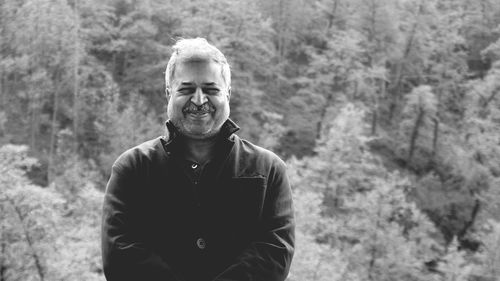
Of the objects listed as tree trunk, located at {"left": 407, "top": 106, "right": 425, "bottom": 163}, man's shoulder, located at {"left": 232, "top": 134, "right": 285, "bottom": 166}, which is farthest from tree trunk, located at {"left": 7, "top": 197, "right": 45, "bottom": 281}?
tree trunk, located at {"left": 407, "top": 106, "right": 425, "bottom": 163}

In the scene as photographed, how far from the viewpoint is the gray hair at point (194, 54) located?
96.3 inches

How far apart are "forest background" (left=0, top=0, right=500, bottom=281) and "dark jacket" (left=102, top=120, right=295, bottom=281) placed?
18.1 metres

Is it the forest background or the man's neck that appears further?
the forest background

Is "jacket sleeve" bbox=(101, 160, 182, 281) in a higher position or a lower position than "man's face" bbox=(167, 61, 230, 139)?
lower

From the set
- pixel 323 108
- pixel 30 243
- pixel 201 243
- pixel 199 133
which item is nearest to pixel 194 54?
pixel 199 133

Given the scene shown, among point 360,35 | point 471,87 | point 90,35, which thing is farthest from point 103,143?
point 471,87

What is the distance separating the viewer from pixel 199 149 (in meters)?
2.60

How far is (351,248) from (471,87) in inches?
613

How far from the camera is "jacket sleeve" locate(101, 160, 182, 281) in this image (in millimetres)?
2369

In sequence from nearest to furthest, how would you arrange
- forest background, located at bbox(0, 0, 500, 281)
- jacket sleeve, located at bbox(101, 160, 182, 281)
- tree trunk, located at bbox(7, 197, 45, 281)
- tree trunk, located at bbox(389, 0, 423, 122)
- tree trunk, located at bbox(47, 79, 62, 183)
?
1. jacket sleeve, located at bbox(101, 160, 182, 281)
2. tree trunk, located at bbox(7, 197, 45, 281)
3. forest background, located at bbox(0, 0, 500, 281)
4. tree trunk, located at bbox(47, 79, 62, 183)
5. tree trunk, located at bbox(389, 0, 423, 122)

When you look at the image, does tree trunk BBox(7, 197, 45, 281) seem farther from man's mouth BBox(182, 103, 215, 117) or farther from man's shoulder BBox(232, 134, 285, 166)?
man's mouth BBox(182, 103, 215, 117)

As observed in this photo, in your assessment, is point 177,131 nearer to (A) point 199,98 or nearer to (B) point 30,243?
(A) point 199,98

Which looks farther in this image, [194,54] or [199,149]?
[199,149]

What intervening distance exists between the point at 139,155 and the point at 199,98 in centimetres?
40
